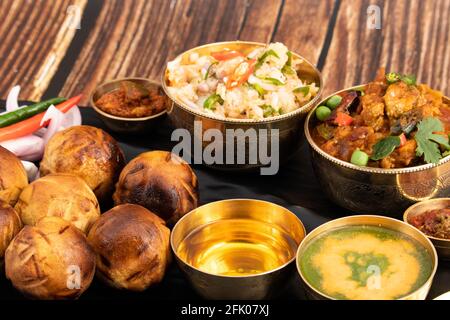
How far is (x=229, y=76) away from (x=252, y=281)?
1.59 metres

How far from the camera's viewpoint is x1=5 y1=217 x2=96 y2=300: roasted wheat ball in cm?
368

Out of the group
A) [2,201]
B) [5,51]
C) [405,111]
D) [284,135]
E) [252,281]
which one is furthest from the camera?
[5,51]

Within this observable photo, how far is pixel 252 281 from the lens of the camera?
3.71m

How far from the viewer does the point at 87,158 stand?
441 centimetres

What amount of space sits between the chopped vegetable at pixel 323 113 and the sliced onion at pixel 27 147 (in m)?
1.68

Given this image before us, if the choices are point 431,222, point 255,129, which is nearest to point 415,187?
point 431,222

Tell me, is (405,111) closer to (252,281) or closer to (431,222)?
(431,222)

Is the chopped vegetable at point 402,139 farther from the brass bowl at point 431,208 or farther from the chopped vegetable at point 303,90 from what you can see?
the chopped vegetable at point 303,90

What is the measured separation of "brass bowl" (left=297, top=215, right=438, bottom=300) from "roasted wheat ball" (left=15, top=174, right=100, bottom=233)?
1068 millimetres

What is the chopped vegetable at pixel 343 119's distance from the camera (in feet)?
14.9

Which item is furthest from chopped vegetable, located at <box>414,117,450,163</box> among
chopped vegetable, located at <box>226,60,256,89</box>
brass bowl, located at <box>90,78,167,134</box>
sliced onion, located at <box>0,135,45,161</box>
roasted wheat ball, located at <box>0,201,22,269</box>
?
sliced onion, located at <box>0,135,45,161</box>

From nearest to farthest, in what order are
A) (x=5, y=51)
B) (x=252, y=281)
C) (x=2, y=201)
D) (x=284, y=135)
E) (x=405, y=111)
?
(x=252, y=281)
(x=2, y=201)
(x=405, y=111)
(x=284, y=135)
(x=5, y=51)

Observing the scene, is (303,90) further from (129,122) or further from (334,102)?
(129,122)

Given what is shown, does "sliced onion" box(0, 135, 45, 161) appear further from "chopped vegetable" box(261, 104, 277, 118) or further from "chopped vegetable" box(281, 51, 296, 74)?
"chopped vegetable" box(281, 51, 296, 74)
